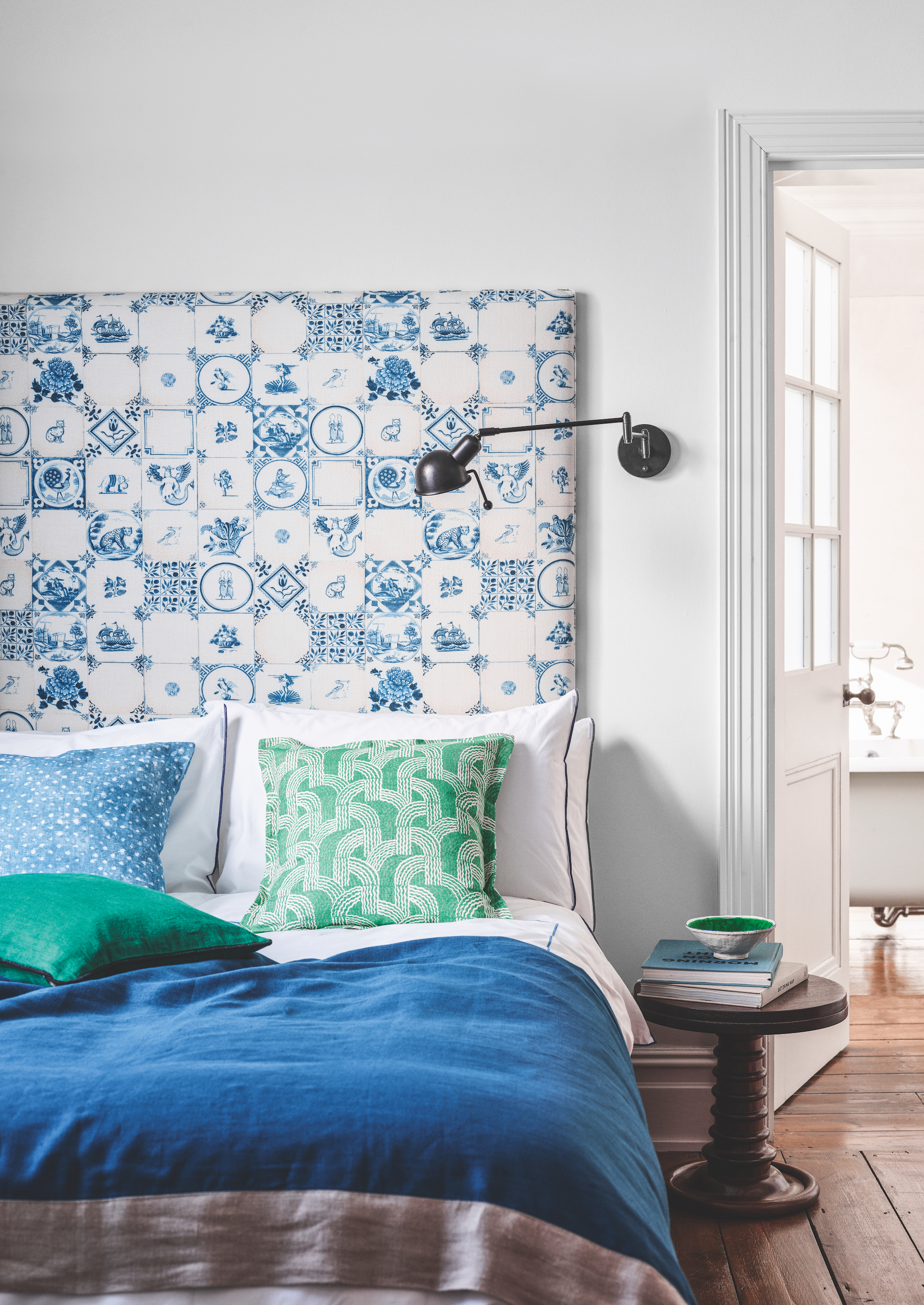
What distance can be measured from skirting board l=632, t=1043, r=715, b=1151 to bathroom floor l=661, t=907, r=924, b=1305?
6 centimetres

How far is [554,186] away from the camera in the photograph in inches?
104

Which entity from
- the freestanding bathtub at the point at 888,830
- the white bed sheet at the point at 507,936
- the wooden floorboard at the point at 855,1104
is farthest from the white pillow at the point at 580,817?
the freestanding bathtub at the point at 888,830

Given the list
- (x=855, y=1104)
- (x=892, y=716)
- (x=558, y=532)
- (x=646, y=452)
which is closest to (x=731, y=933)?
(x=855, y=1104)

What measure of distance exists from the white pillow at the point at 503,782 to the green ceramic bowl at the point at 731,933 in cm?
28

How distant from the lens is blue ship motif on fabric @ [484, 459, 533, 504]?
2.64m

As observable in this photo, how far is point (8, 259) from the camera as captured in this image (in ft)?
8.87

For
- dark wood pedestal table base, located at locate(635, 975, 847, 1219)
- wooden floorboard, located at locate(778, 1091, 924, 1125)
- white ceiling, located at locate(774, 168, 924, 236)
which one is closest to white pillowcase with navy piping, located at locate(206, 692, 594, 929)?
dark wood pedestal table base, located at locate(635, 975, 847, 1219)

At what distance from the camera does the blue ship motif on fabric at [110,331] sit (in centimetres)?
267

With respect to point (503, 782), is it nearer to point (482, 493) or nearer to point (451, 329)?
point (482, 493)

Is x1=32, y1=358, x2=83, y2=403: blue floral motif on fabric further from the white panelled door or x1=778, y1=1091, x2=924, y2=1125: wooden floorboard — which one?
x1=778, y1=1091, x2=924, y2=1125: wooden floorboard

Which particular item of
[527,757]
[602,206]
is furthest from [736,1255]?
[602,206]

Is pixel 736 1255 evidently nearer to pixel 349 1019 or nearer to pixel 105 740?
pixel 349 1019

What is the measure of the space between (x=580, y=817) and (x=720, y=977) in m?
0.46

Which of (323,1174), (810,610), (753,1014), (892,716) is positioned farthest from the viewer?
(892,716)
